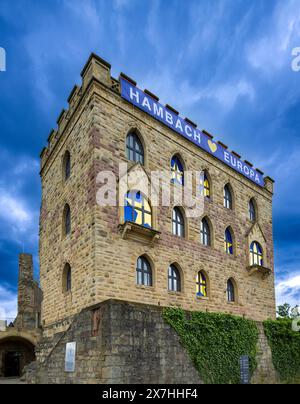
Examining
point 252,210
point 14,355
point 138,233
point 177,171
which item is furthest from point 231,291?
point 14,355

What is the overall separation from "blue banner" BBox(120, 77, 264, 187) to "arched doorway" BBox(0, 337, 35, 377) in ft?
60.6

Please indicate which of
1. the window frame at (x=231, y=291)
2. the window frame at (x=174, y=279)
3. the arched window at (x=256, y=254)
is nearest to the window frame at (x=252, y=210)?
the arched window at (x=256, y=254)

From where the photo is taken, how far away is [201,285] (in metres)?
18.7

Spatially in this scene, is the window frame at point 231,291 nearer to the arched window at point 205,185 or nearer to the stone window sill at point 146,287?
the arched window at point 205,185

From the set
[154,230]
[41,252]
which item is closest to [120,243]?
[154,230]

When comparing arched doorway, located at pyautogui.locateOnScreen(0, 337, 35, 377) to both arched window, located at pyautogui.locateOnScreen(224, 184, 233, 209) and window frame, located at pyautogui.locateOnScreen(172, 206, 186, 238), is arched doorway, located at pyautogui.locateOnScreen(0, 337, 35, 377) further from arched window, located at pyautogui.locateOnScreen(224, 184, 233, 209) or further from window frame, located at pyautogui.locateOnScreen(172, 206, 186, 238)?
arched window, located at pyautogui.locateOnScreen(224, 184, 233, 209)

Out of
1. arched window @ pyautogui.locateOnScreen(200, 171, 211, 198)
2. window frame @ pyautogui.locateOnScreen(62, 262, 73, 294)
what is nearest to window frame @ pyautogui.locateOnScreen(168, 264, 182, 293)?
window frame @ pyautogui.locateOnScreen(62, 262, 73, 294)

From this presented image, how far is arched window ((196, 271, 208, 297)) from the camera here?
18436 mm

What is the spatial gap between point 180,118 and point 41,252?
984cm

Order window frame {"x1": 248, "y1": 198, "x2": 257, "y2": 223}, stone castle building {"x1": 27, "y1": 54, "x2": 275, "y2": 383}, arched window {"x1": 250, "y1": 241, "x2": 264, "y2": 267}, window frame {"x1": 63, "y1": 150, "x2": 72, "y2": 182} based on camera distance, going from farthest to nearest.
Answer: window frame {"x1": 248, "y1": 198, "x2": 257, "y2": 223}
arched window {"x1": 250, "y1": 241, "x2": 264, "y2": 267}
window frame {"x1": 63, "y1": 150, "x2": 72, "y2": 182}
stone castle building {"x1": 27, "y1": 54, "x2": 275, "y2": 383}

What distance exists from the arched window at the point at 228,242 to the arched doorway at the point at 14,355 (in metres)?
16.1

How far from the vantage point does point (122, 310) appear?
1255 centimetres

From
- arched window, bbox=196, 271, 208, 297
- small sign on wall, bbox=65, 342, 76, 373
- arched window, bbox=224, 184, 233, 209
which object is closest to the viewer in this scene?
small sign on wall, bbox=65, 342, 76, 373

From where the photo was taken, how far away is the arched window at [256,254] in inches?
893
